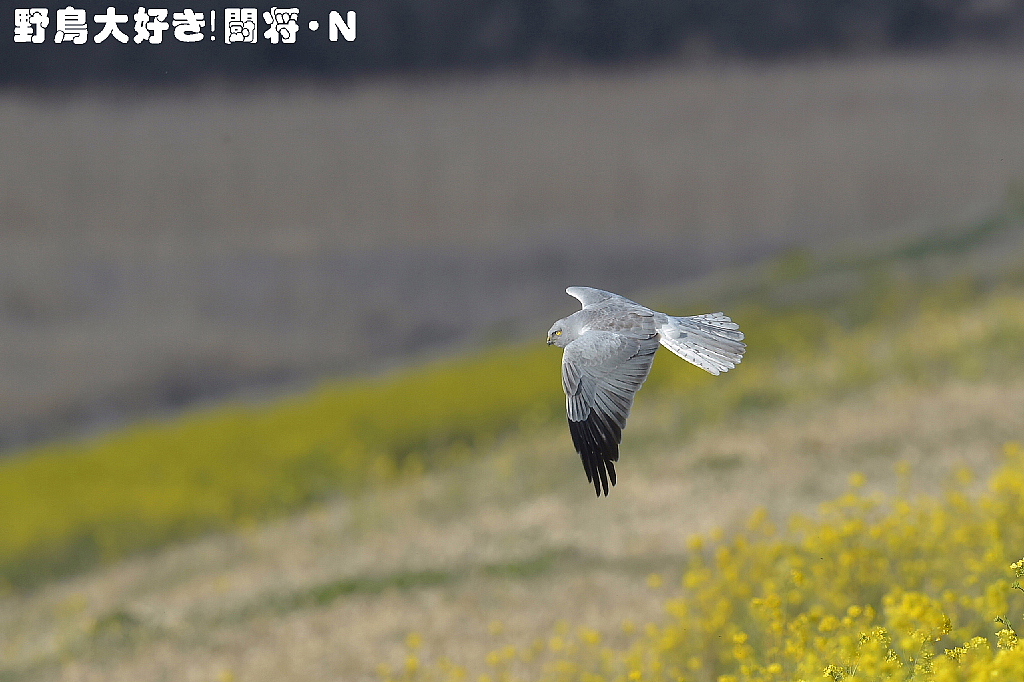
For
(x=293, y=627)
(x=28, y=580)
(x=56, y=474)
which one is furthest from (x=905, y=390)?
(x=56, y=474)

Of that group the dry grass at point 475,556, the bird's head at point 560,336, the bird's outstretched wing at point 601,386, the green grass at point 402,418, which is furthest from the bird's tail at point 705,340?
the green grass at point 402,418

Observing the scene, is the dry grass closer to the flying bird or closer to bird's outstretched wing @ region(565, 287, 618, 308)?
bird's outstretched wing @ region(565, 287, 618, 308)

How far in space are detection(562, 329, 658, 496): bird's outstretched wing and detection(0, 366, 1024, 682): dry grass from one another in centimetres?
342

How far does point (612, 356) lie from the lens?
530 centimetres

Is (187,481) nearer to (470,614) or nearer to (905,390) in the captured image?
(470,614)

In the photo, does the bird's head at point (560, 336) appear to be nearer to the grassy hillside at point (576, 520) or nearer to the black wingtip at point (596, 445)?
the black wingtip at point (596, 445)

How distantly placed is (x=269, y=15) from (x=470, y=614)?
27.0 ft

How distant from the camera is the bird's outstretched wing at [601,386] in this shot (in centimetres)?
508

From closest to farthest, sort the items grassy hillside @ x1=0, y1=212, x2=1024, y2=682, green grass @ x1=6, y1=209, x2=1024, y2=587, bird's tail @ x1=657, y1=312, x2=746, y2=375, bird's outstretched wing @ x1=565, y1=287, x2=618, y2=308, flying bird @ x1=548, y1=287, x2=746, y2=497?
flying bird @ x1=548, y1=287, x2=746, y2=497 → bird's tail @ x1=657, y1=312, x2=746, y2=375 → bird's outstretched wing @ x1=565, y1=287, x2=618, y2=308 → grassy hillside @ x1=0, y1=212, x2=1024, y2=682 → green grass @ x1=6, y1=209, x2=1024, y2=587

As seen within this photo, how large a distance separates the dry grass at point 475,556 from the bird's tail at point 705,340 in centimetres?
337

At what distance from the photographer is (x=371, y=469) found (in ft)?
52.5

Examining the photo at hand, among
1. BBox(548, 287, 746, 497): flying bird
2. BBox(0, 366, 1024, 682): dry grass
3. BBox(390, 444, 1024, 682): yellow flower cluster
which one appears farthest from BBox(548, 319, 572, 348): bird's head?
BBox(0, 366, 1024, 682): dry grass

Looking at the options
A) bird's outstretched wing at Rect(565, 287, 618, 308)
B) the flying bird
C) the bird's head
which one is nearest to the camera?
the flying bird

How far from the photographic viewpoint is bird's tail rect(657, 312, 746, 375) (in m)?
5.26
